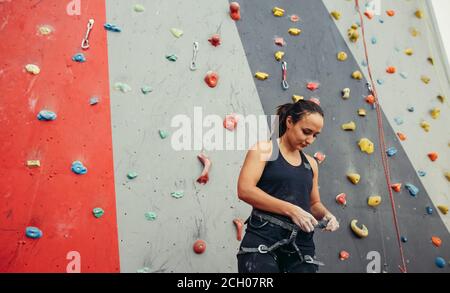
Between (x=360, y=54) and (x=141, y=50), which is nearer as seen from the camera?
(x=141, y=50)

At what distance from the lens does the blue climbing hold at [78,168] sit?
1.85 meters

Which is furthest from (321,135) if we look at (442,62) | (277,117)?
(442,62)

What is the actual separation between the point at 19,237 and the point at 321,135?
53.8 inches

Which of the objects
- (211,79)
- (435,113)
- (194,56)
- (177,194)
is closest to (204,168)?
(177,194)

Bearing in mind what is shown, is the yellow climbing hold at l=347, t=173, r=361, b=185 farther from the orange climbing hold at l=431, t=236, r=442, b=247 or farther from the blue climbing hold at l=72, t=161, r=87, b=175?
the blue climbing hold at l=72, t=161, r=87, b=175

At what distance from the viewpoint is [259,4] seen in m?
2.41

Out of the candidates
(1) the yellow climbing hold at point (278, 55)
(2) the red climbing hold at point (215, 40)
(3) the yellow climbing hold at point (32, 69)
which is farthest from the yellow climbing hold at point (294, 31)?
(3) the yellow climbing hold at point (32, 69)

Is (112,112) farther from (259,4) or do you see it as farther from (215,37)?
(259,4)

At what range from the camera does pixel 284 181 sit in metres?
1.88

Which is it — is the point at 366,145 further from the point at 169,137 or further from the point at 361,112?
the point at 169,137

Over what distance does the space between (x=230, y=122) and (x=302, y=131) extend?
320 millimetres

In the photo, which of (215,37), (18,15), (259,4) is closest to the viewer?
(18,15)
